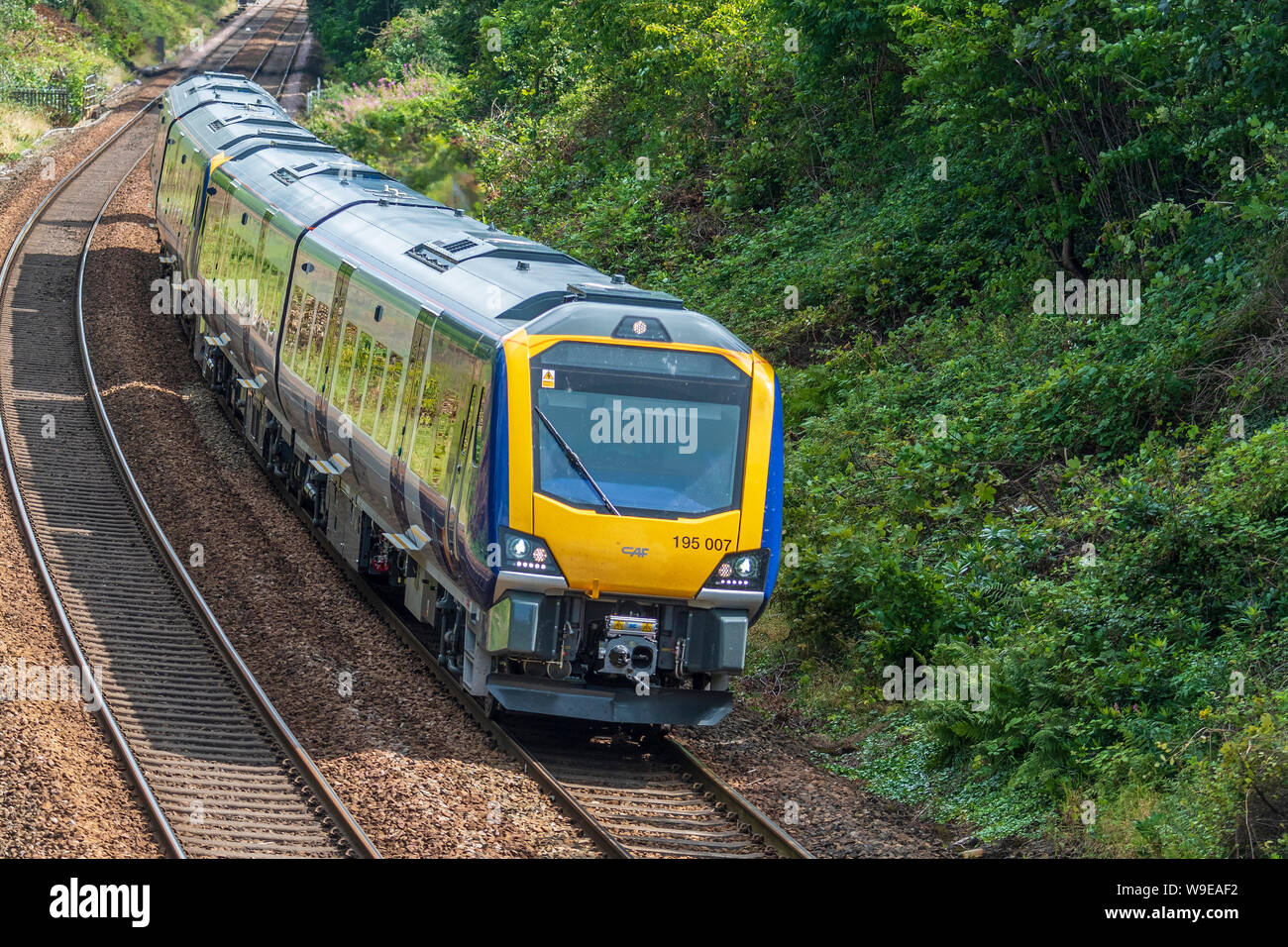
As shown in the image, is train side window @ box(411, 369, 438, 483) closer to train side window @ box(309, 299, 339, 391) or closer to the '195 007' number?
the '195 007' number

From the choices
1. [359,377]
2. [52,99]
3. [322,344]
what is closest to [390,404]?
[359,377]

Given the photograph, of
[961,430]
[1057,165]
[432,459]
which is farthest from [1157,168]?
[432,459]

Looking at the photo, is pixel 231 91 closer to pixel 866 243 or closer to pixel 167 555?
pixel 866 243

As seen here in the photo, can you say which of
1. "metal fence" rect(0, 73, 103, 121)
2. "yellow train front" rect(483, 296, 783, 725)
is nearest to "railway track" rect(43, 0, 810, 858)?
"yellow train front" rect(483, 296, 783, 725)

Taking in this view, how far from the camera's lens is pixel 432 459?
460 inches

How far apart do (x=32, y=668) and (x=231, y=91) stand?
20.0 metres

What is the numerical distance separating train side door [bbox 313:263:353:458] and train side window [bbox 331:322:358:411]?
0.15 metres

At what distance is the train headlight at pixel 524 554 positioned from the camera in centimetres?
1037

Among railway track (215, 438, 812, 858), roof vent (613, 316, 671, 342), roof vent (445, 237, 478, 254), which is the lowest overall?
railway track (215, 438, 812, 858)

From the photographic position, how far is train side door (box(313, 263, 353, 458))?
14.4 meters

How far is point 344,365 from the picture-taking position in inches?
556

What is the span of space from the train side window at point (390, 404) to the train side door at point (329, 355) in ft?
5.27

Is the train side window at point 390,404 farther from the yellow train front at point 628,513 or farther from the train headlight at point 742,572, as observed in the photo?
the train headlight at point 742,572

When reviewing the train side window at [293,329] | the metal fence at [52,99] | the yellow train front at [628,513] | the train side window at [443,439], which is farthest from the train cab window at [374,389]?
the metal fence at [52,99]
